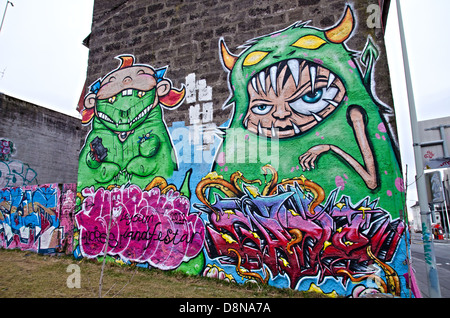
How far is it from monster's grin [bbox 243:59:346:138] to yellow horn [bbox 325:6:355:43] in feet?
1.66

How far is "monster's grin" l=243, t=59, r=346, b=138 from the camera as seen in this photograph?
461 cm

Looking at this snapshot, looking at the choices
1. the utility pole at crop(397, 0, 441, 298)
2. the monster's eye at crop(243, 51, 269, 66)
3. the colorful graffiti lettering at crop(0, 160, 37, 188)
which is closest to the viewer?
the utility pole at crop(397, 0, 441, 298)

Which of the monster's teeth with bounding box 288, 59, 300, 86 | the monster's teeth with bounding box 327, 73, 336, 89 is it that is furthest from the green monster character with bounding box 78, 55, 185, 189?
the monster's teeth with bounding box 327, 73, 336, 89

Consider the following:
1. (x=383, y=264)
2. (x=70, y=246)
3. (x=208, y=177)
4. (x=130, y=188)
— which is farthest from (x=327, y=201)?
→ (x=70, y=246)

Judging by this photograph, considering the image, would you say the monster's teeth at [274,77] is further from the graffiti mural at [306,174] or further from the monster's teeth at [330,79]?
the monster's teeth at [330,79]

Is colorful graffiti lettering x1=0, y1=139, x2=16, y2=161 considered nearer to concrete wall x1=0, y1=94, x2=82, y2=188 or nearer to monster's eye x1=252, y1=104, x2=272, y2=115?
concrete wall x1=0, y1=94, x2=82, y2=188

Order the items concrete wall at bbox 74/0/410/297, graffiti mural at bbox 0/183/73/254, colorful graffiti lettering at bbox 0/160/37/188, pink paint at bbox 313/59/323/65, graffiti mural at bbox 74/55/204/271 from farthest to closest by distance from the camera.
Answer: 1. colorful graffiti lettering at bbox 0/160/37/188
2. graffiti mural at bbox 0/183/73/254
3. graffiti mural at bbox 74/55/204/271
4. pink paint at bbox 313/59/323/65
5. concrete wall at bbox 74/0/410/297

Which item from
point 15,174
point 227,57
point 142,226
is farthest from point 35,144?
point 227,57

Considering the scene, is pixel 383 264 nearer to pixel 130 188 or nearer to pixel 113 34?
pixel 130 188

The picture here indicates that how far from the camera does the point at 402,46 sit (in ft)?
13.6

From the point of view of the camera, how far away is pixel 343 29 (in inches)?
184

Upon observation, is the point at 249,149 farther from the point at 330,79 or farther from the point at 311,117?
the point at 330,79
